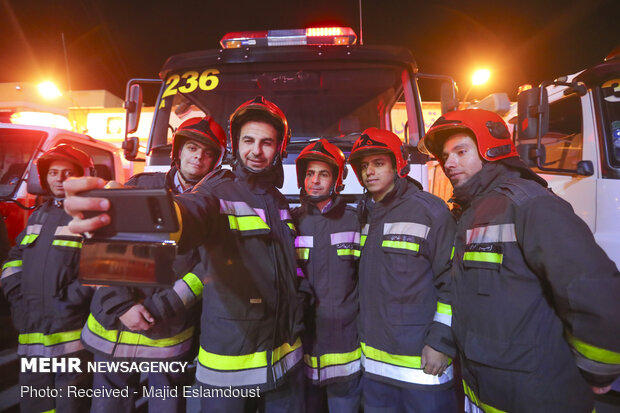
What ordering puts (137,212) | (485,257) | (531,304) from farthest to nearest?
(485,257)
(531,304)
(137,212)

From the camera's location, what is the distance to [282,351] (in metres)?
1.60

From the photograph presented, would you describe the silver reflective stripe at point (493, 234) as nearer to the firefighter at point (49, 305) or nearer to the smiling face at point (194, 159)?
the smiling face at point (194, 159)

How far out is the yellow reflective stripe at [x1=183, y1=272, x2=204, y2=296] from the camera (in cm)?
177

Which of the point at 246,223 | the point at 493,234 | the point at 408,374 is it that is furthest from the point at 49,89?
the point at 493,234

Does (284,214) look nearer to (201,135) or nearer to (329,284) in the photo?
(329,284)

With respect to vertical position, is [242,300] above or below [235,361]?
above

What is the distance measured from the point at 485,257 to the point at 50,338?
291 cm

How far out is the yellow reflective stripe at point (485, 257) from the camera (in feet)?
4.75

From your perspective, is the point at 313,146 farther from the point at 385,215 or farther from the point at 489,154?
A: the point at 489,154

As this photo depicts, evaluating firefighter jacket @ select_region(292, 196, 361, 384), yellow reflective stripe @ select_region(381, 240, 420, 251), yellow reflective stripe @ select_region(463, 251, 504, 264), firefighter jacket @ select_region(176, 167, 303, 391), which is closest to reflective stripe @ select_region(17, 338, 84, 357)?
firefighter jacket @ select_region(176, 167, 303, 391)

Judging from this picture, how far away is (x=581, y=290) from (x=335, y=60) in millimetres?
2662

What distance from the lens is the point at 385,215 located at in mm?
2008

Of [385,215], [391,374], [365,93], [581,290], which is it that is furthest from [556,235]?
[365,93]

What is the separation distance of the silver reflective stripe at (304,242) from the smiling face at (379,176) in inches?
21.3
